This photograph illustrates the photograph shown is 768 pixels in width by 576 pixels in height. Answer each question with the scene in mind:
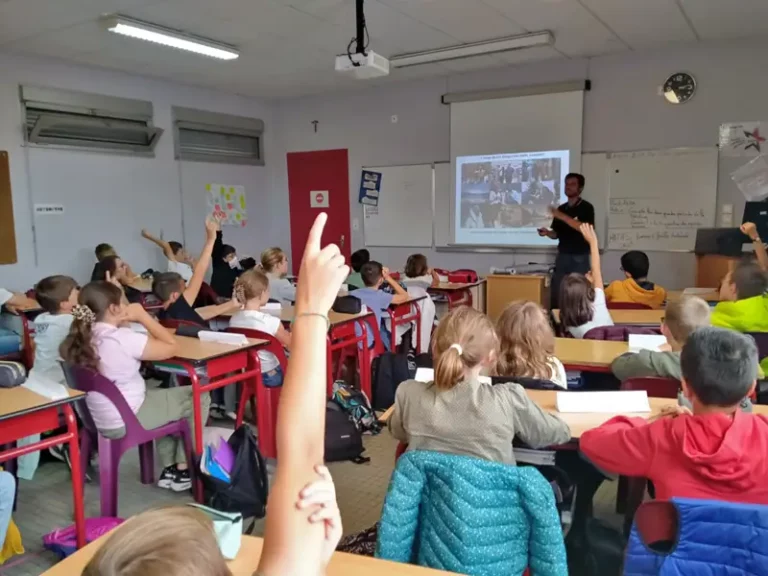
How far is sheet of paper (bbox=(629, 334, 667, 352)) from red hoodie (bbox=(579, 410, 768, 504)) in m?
1.24

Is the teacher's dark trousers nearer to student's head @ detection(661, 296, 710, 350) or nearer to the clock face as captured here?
the clock face

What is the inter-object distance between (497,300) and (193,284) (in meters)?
3.67

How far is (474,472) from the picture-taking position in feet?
4.91

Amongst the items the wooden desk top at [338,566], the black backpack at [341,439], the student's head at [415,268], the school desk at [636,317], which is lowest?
the black backpack at [341,439]

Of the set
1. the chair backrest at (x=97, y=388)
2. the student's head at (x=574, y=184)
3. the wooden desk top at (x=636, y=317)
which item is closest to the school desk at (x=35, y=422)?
the chair backrest at (x=97, y=388)

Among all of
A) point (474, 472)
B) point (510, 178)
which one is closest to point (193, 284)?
point (474, 472)

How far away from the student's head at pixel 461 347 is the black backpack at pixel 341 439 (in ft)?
5.28

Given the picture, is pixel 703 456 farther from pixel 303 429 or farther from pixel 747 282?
pixel 747 282

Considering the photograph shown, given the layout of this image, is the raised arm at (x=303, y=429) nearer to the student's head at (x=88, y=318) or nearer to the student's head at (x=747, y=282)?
the student's head at (x=88, y=318)

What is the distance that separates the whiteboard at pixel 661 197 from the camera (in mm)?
6035

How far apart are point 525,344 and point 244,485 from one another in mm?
1327

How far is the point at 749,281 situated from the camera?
10.6 ft

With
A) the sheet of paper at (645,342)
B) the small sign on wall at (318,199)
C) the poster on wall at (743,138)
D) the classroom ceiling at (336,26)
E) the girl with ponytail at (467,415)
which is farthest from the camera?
the small sign on wall at (318,199)

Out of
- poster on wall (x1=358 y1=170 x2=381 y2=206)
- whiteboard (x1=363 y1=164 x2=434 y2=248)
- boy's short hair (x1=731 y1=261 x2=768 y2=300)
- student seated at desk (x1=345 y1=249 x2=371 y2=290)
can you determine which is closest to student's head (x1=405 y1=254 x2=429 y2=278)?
student seated at desk (x1=345 y1=249 x2=371 y2=290)
